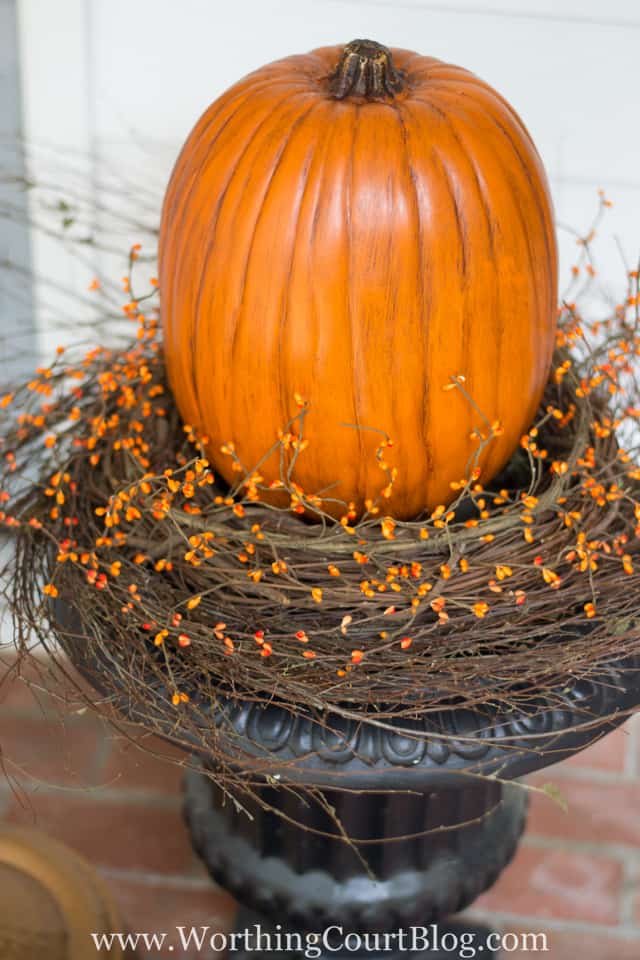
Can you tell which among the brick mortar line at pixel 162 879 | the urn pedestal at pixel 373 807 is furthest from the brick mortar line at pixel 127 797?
the urn pedestal at pixel 373 807

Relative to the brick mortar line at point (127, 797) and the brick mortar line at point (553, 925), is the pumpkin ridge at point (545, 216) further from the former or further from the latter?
the brick mortar line at point (127, 797)

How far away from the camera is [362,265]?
29.5 inches

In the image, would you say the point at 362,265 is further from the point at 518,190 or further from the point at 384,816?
the point at 384,816

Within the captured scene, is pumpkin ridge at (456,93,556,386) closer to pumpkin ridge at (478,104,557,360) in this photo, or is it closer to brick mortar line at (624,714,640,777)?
pumpkin ridge at (478,104,557,360)

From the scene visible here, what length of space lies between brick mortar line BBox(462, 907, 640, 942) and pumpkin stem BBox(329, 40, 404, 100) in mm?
958

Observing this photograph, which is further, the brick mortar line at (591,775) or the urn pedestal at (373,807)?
the brick mortar line at (591,775)

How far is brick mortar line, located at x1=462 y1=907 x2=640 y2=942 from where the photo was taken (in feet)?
4.16

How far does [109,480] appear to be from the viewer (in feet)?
3.11

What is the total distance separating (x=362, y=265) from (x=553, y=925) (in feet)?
2.95

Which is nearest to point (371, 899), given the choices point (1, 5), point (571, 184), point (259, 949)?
point (259, 949)

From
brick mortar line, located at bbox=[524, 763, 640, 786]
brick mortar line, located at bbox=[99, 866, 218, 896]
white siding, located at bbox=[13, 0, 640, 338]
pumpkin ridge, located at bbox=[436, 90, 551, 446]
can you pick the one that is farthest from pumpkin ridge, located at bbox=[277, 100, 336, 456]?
brick mortar line, located at bbox=[524, 763, 640, 786]

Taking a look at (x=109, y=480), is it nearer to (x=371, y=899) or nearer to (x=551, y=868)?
(x=371, y=899)

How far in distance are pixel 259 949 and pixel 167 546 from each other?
20.9 inches

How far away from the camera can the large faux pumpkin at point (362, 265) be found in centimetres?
75
